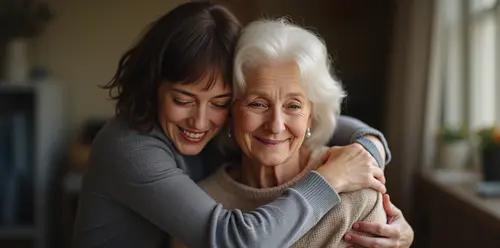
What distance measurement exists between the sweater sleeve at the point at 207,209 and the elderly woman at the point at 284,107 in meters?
0.10

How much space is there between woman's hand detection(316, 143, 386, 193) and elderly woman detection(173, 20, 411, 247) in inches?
0.7

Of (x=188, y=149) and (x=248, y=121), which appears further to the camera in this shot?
(x=188, y=149)

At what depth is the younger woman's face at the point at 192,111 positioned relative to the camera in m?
1.44

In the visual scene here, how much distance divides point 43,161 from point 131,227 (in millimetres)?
2644

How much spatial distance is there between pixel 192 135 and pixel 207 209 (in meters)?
0.25

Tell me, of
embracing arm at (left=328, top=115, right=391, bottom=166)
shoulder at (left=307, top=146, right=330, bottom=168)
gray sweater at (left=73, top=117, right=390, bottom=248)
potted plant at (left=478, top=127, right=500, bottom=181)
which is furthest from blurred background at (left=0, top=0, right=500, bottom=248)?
gray sweater at (left=73, top=117, right=390, bottom=248)

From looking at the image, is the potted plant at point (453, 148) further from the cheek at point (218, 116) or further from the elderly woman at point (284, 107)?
the cheek at point (218, 116)

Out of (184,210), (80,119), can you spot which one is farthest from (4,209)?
(184,210)

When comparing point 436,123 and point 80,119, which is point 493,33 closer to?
point 436,123

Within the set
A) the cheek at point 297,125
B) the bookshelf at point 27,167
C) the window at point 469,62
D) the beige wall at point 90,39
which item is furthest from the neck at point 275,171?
the beige wall at point 90,39

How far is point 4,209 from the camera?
399 cm

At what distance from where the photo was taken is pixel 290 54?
140 cm

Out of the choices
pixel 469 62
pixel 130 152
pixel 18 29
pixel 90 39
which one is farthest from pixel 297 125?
pixel 90 39

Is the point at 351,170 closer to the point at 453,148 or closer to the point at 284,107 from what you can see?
the point at 284,107
